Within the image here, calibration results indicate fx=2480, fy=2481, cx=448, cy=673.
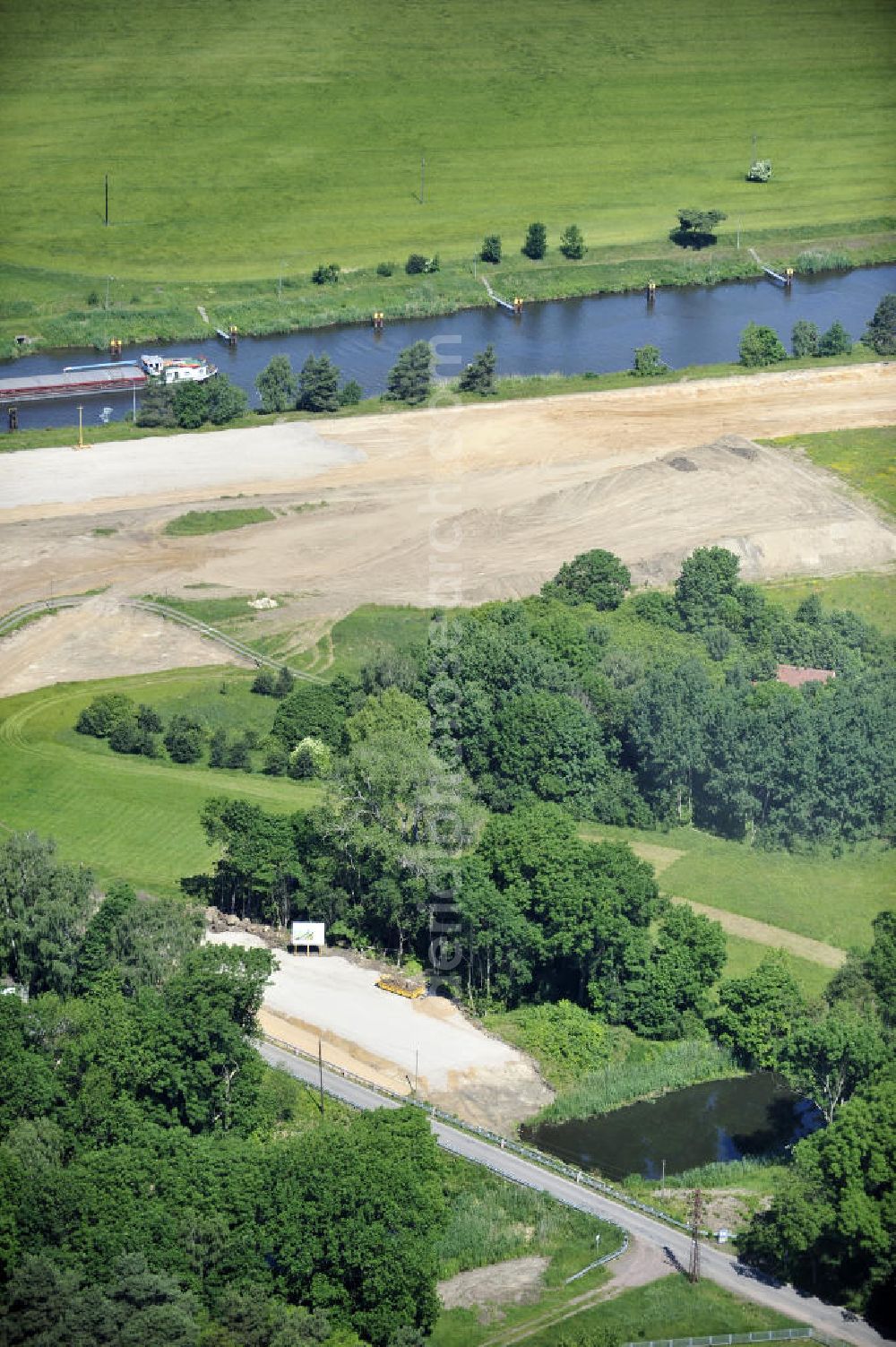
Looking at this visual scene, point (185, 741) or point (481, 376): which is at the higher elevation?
point (481, 376)

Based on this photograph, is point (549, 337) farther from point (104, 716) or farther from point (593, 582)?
point (104, 716)

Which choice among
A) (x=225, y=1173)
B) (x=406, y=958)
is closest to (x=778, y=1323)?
(x=225, y=1173)

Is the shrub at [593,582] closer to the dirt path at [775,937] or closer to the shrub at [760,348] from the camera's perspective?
the dirt path at [775,937]

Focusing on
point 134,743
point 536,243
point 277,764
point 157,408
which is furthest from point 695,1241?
point 536,243

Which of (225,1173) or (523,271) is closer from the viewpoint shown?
(225,1173)

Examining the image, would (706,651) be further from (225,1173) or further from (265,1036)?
(225,1173)

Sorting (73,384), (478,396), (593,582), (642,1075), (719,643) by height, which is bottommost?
(642,1075)
